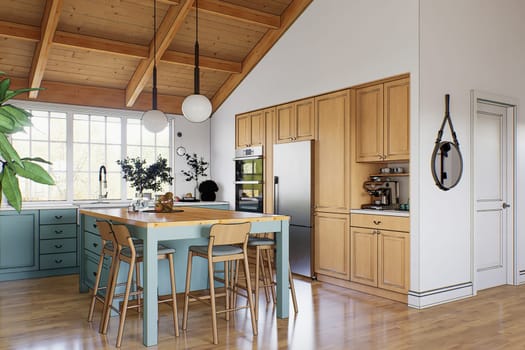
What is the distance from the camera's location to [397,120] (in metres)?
4.53

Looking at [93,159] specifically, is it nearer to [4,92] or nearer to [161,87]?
[161,87]

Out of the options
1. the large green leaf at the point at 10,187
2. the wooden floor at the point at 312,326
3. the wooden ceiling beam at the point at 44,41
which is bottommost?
the wooden floor at the point at 312,326

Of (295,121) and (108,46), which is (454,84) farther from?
(108,46)

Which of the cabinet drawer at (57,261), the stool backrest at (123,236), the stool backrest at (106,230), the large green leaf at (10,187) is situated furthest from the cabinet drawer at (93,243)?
the large green leaf at (10,187)

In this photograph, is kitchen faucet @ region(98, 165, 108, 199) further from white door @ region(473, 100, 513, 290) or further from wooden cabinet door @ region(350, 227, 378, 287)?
white door @ region(473, 100, 513, 290)

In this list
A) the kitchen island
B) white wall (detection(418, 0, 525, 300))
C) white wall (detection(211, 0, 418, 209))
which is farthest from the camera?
white wall (detection(211, 0, 418, 209))

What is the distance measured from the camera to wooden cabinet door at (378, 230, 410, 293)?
4.30m

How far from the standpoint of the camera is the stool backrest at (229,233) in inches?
128

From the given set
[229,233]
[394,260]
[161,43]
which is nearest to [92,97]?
[161,43]

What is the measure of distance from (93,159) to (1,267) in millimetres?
2054

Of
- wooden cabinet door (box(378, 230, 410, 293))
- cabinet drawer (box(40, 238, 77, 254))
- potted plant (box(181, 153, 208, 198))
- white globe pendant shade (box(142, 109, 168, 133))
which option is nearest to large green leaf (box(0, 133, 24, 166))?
white globe pendant shade (box(142, 109, 168, 133))

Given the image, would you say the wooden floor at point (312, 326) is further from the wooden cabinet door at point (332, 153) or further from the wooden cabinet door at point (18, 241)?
the wooden cabinet door at point (332, 153)

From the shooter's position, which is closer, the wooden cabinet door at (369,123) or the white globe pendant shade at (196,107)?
the white globe pendant shade at (196,107)

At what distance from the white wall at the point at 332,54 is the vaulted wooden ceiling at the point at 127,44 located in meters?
0.25
